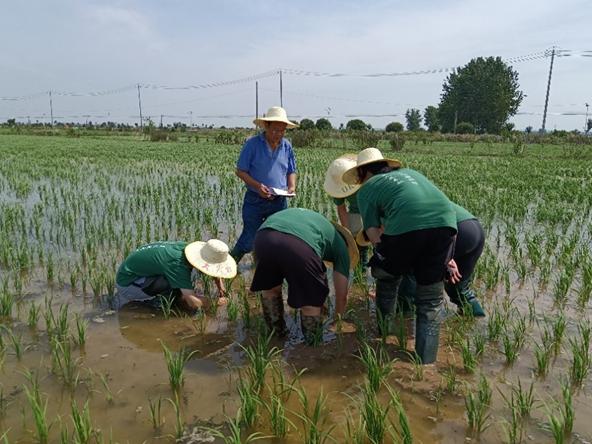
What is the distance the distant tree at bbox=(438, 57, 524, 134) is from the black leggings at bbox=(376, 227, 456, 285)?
53485 mm

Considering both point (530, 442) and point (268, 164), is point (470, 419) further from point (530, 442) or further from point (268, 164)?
point (268, 164)

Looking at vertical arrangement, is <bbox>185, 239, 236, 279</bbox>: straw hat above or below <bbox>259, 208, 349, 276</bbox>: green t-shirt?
below

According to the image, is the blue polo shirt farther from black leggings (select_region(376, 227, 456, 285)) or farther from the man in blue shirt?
black leggings (select_region(376, 227, 456, 285))

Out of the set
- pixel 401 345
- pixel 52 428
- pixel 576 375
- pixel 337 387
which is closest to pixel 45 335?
pixel 52 428

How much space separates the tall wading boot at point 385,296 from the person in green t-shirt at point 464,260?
0.12 meters

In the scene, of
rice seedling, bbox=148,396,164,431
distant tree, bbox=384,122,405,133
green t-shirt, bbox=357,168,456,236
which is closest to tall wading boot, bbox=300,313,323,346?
green t-shirt, bbox=357,168,456,236

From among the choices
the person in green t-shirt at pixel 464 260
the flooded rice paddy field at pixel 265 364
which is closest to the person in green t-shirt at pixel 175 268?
the flooded rice paddy field at pixel 265 364

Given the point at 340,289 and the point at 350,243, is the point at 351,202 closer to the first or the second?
the point at 350,243

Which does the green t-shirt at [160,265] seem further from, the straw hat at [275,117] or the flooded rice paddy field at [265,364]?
the straw hat at [275,117]

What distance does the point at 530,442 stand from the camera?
6.80 feet

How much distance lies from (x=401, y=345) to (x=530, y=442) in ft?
3.21

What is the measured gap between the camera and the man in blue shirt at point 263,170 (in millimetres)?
4039

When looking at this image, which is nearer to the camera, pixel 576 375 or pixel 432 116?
pixel 576 375

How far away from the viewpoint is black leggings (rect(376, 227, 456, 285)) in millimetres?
2678
